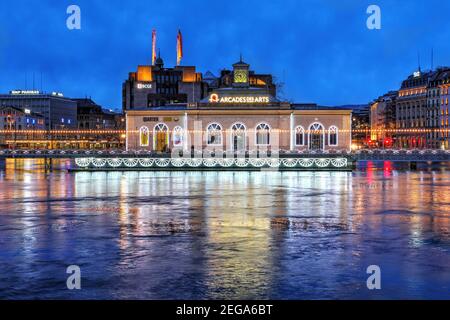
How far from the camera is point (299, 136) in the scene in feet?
362

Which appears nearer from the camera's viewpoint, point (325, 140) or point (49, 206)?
point (49, 206)

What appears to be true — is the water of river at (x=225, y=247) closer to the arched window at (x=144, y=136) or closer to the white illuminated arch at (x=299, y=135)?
the white illuminated arch at (x=299, y=135)

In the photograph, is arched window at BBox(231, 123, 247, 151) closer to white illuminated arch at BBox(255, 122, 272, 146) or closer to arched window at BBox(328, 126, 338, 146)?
white illuminated arch at BBox(255, 122, 272, 146)

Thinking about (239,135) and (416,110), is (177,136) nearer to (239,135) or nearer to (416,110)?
(239,135)

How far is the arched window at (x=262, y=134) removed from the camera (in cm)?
11006

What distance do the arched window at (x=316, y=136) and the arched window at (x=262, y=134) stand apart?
740 centimetres

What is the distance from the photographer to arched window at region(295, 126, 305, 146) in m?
110

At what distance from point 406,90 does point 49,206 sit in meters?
177

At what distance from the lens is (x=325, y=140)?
11006 cm
